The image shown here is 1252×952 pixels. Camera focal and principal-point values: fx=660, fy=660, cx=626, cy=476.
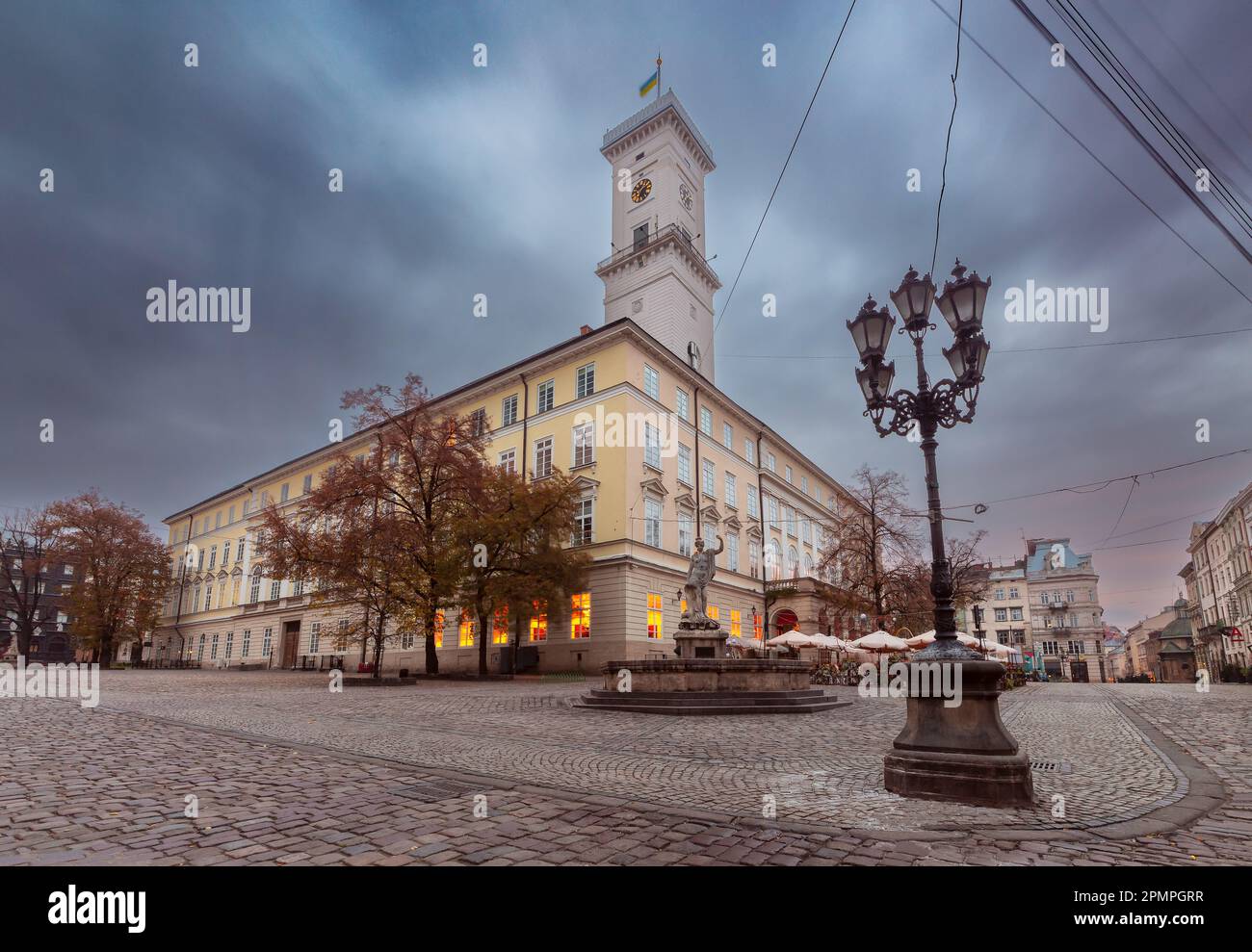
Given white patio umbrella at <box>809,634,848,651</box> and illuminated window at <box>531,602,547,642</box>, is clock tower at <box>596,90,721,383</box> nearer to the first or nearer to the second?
illuminated window at <box>531,602,547,642</box>

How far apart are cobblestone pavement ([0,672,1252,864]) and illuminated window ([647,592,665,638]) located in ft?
63.8

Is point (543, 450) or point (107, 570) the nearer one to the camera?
point (543, 450)

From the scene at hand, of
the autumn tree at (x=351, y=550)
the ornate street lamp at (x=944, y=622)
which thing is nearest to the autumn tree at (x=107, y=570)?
the autumn tree at (x=351, y=550)

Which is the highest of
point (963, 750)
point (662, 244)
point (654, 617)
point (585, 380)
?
point (662, 244)

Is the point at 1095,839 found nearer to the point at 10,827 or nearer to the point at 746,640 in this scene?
the point at 10,827

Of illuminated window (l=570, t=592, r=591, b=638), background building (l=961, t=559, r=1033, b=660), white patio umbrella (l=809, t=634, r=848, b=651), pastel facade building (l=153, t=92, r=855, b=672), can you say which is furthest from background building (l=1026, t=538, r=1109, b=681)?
illuminated window (l=570, t=592, r=591, b=638)

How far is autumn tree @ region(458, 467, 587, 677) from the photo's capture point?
26.9m

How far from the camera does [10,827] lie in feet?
15.2

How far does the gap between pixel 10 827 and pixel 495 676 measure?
2366 cm

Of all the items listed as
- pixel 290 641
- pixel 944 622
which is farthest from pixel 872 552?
pixel 290 641

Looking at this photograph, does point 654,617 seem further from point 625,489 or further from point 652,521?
point 625,489

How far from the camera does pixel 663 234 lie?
41.3m

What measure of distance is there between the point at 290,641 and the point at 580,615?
3068 cm

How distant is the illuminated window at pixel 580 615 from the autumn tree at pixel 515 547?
5.41 feet
